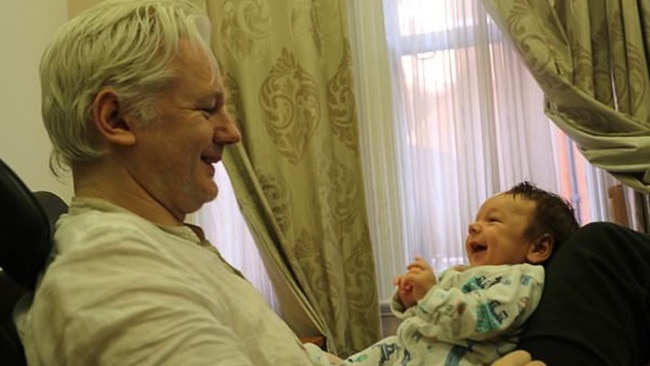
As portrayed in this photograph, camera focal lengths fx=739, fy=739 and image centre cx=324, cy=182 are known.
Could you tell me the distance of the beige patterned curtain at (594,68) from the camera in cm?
215

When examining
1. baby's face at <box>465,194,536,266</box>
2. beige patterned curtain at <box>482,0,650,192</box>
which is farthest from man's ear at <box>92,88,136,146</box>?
beige patterned curtain at <box>482,0,650,192</box>

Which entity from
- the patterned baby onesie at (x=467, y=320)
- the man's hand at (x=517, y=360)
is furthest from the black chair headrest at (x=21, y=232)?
the man's hand at (x=517, y=360)

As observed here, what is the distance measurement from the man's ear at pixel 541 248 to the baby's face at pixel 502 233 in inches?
0.4

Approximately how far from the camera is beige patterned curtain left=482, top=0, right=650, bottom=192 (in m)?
2.15

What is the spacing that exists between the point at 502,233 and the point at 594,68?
0.87 metres

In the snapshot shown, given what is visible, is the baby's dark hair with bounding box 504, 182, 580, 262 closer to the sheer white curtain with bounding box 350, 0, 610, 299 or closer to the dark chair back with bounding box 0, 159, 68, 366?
the sheer white curtain with bounding box 350, 0, 610, 299

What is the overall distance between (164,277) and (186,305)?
4 cm

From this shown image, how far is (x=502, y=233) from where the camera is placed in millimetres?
1636

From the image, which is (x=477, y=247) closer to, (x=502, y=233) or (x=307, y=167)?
(x=502, y=233)

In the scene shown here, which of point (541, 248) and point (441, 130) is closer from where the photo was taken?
point (541, 248)

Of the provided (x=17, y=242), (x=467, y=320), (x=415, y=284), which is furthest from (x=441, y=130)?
(x=17, y=242)

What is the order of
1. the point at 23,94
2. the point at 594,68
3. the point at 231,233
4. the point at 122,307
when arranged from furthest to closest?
the point at 231,233 → the point at 23,94 → the point at 594,68 → the point at 122,307

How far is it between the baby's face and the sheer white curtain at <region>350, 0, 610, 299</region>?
738 mm

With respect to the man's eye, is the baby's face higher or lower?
lower
